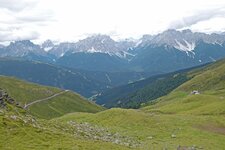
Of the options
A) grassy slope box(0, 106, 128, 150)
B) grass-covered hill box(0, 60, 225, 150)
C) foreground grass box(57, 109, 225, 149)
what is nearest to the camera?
grassy slope box(0, 106, 128, 150)

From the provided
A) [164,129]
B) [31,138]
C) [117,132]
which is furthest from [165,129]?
[31,138]

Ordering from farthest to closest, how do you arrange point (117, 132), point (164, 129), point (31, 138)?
point (164, 129), point (117, 132), point (31, 138)

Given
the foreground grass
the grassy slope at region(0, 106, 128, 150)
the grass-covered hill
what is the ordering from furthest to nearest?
the foreground grass
the grass-covered hill
the grassy slope at region(0, 106, 128, 150)

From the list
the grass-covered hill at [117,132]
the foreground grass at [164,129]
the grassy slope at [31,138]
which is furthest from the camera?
the foreground grass at [164,129]

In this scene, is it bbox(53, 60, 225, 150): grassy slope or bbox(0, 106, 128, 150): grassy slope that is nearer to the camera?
bbox(0, 106, 128, 150): grassy slope

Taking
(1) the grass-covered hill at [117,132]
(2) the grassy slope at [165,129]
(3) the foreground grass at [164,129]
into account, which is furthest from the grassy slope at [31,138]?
(2) the grassy slope at [165,129]

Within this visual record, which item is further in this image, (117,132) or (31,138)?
(117,132)

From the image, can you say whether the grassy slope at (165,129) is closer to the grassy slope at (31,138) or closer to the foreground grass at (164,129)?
the foreground grass at (164,129)

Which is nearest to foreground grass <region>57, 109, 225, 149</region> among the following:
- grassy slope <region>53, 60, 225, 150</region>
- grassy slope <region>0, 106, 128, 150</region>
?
grassy slope <region>53, 60, 225, 150</region>

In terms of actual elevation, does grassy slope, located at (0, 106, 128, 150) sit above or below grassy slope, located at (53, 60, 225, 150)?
above

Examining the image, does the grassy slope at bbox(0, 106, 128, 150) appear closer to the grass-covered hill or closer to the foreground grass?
the grass-covered hill

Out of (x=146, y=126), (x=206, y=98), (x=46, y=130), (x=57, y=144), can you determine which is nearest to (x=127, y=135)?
(x=146, y=126)

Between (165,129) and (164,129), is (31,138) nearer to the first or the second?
(164,129)

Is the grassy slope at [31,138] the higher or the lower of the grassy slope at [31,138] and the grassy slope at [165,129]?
the higher
